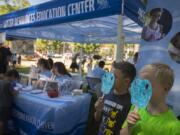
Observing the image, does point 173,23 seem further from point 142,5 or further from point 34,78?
point 34,78

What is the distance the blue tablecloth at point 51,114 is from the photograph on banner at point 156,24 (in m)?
1.72

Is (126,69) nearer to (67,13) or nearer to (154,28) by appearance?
(154,28)

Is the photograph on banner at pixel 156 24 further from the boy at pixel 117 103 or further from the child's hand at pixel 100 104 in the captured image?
the child's hand at pixel 100 104

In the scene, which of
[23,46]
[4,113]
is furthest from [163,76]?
[23,46]

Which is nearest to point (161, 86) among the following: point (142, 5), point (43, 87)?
point (142, 5)

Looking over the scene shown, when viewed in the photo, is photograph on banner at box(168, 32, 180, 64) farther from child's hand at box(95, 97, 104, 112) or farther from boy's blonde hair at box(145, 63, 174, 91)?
boy's blonde hair at box(145, 63, 174, 91)

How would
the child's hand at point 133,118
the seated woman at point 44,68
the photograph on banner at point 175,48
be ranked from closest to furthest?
the child's hand at point 133,118 → the photograph on banner at point 175,48 → the seated woman at point 44,68

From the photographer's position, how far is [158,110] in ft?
7.28

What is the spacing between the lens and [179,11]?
3.53 m

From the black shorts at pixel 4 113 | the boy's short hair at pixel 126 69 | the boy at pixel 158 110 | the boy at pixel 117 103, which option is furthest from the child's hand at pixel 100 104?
the black shorts at pixel 4 113

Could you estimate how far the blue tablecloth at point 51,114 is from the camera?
15.7 feet

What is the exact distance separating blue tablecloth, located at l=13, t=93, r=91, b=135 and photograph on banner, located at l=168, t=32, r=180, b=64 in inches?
75.4

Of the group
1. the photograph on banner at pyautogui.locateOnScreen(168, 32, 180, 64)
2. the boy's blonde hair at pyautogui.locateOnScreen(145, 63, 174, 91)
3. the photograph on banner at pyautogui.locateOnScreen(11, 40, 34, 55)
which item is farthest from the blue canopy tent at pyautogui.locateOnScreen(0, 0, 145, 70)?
the photograph on banner at pyautogui.locateOnScreen(11, 40, 34, 55)

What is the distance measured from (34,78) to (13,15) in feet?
5.12
